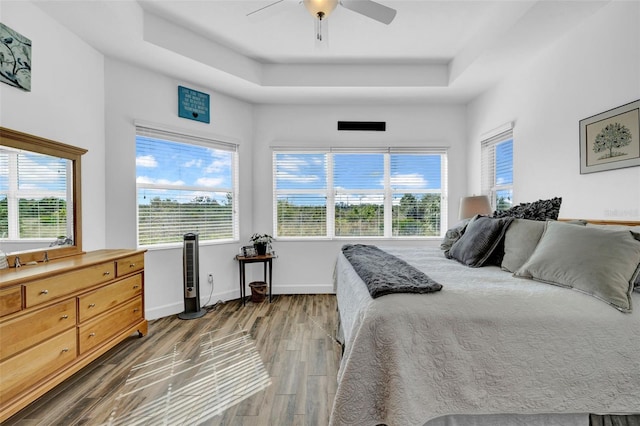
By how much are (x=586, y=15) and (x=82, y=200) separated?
14.9ft

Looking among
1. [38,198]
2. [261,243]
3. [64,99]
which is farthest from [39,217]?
[261,243]

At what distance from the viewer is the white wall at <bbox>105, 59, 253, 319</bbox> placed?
3031 millimetres

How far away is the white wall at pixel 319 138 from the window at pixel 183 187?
16.8 inches

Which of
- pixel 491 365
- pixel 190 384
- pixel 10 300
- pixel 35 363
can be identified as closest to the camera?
pixel 491 365

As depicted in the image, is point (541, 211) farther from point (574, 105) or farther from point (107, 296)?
point (107, 296)

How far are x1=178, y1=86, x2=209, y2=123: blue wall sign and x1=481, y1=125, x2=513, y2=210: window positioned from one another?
3.63 meters

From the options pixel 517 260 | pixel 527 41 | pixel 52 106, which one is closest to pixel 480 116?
pixel 527 41

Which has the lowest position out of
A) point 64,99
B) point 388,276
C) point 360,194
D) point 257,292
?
point 257,292

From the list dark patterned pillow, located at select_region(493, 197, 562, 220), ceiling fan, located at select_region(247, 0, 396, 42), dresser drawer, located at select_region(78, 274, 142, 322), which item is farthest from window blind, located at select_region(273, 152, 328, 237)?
dark patterned pillow, located at select_region(493, 197, 562, 220)

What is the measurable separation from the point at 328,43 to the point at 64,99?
238 cm

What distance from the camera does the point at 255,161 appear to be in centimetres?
421

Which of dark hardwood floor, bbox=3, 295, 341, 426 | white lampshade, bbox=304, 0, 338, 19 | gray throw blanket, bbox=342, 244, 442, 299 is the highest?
white lampshade, bbox=304, 0, 338, 19

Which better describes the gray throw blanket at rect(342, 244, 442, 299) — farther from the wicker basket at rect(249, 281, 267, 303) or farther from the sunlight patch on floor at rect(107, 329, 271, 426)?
the wicker basket at rect(249, 281, 267, 303)

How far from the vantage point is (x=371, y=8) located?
208cm
